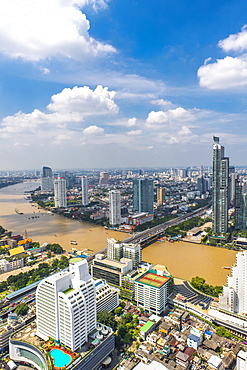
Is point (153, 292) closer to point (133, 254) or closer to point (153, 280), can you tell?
point (153, 280)

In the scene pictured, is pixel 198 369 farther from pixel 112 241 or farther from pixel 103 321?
pixel 112 241

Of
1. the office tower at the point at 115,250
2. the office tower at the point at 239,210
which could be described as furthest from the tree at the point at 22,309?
the office tower at the point at 239,210

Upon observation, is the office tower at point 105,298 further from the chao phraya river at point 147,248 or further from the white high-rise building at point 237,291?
the chao phraya river at point 147,248

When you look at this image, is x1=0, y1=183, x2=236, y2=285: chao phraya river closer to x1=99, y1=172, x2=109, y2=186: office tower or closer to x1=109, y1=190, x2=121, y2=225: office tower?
x1=109, y1=190, x2=121, y2=225: office tower

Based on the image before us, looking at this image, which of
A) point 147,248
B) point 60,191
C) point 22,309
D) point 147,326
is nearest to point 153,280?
point 147,326

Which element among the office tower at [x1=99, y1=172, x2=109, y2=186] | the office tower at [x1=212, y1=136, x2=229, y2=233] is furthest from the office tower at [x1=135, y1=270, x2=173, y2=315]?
the office tower at [x1=99, y1=172, x2=109, y2=186]

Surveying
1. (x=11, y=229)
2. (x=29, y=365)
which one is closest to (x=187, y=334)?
(x=29, y=365)

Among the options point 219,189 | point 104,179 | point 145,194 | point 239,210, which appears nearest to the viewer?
point 219,189
